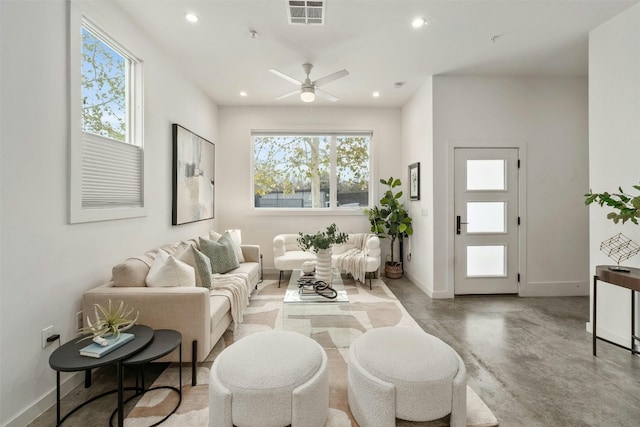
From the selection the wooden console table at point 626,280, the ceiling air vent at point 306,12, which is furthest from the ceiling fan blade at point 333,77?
the wooden console table at point 626,280

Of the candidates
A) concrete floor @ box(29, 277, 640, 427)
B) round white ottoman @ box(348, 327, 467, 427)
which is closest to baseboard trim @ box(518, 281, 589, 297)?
concrete floor @ box(29, 277, 640, 427)

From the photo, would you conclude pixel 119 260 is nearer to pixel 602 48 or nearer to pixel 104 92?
pixel 104 92

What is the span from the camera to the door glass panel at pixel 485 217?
412 cm

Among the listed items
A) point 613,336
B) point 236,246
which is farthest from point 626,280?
point 236,246

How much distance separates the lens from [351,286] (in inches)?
180

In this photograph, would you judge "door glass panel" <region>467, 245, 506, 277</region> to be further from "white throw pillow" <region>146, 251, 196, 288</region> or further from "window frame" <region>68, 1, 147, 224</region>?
"window frame" <region>68, 1, 147, 224</region>

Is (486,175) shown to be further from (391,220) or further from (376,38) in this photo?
(376,38)

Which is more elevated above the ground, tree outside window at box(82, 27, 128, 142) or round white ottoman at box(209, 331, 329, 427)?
tree outside window at box(82, 27, 128, 142)

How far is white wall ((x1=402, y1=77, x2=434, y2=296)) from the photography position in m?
4.14

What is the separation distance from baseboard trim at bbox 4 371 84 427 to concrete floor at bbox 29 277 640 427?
0.12 ft

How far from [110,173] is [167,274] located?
0.99 meters

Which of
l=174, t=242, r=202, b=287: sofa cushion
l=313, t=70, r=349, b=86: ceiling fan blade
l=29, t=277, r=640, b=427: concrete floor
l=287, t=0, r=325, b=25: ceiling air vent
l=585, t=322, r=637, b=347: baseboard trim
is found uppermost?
l=287, t=0, r=325, b=25: ceiling air vent

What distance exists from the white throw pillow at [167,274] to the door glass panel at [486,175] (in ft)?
12.0

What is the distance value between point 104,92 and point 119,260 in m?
1.42
